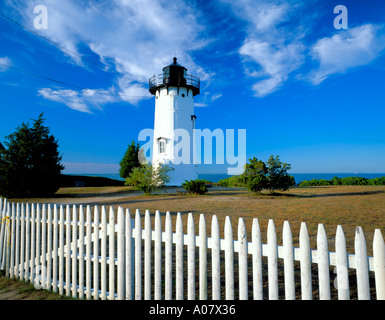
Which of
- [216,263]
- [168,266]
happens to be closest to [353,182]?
[216,263]

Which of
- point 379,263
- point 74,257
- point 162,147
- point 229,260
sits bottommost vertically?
point 74,257

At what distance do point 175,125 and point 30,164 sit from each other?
14374 millimetres

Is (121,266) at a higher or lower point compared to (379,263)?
lower

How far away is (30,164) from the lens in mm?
19609

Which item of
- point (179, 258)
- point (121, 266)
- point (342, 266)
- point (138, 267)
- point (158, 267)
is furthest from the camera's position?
point (121, 266)

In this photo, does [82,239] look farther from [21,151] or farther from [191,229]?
[21,151]

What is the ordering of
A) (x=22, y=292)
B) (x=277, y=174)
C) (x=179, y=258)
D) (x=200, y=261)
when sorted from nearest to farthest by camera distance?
(x=200, y=261)
(x=179, y=258)
(x=22, y=292)
(x=277, y=174)

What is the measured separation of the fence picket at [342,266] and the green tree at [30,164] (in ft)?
71.6

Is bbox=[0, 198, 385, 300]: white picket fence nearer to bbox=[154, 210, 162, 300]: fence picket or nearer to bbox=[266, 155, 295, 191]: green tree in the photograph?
bbox=[154, 210, 162, 300]: fence picket

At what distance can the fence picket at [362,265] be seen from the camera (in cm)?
229

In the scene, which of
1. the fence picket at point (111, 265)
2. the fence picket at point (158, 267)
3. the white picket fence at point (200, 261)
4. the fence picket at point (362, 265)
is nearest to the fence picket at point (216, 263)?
the white picket fence at point (200, 261)

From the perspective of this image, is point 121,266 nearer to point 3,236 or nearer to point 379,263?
point 379,263
